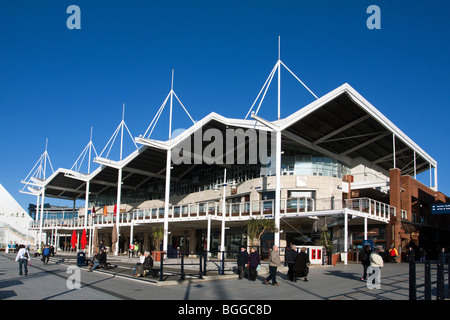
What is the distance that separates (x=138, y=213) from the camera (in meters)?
44.4

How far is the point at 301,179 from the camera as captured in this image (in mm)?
36188

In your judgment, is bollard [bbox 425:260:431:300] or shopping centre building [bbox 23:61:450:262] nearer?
bollard [bbox 425:260:431:300]

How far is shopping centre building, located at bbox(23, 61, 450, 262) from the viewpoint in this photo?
102ft

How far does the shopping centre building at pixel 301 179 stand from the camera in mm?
31141

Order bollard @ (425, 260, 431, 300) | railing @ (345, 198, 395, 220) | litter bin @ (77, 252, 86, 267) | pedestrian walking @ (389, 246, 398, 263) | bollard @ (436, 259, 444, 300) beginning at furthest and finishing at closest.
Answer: railing @ (345, 198, 395, 220) < pedestrian walking @ (389, 246, 398, 263) < litter bin @ (77, 252, 86, 267) < bollard @ (436, 259, 444, 300) < bollard @ (425, 260, 431, 300)

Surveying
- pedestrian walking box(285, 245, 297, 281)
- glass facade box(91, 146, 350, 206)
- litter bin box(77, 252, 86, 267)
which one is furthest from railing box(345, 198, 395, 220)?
litter bin box(77, 252, 86, 267)

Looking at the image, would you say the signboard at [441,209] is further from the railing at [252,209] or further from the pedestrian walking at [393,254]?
the pedestrian walking at [393,254]

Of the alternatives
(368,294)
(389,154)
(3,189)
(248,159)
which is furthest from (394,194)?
(3,189)

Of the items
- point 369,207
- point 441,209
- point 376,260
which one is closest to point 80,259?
point 376,260

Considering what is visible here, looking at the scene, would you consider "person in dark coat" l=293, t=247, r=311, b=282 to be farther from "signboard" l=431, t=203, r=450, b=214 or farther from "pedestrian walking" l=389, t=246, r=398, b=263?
"signboard" l=431, t=203, r=450, b=214

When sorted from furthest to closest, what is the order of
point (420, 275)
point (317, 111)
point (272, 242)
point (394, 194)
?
point (272, 242)
point (394, 194)
point (317, 111)
point (420, 275)

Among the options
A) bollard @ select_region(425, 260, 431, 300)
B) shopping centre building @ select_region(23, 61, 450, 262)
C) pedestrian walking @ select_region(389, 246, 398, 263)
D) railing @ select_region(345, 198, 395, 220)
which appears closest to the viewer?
bollard @ select_region(425, 260, 431, 300)
